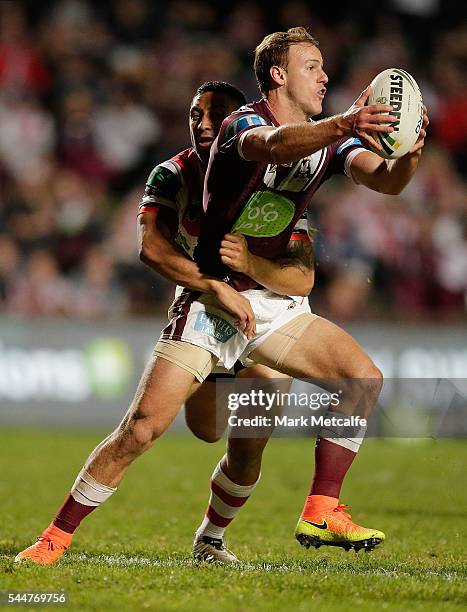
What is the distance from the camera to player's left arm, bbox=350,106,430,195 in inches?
198

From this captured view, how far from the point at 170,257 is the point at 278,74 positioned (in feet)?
3.25

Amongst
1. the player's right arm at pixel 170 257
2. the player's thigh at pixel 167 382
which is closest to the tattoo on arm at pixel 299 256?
the player's right arm at pixel 170 257

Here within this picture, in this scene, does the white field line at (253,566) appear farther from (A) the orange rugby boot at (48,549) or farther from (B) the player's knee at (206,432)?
(B) the player's knee at (206,432)

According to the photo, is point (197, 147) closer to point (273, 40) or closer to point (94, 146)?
point (273, 40)

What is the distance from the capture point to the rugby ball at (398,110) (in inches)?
188

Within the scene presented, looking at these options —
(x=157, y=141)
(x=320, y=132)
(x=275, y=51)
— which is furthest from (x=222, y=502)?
(x=157, y=141)

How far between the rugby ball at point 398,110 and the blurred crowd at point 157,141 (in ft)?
26.5

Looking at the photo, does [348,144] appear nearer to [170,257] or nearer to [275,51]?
[275,51]

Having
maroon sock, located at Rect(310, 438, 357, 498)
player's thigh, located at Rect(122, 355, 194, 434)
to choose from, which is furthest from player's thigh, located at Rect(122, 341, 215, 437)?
maroon sock, located at Rect(310, 438, 357, 498)

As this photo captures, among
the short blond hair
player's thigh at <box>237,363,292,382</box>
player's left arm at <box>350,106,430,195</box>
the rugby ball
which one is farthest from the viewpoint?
player's thigh at <box>237,363,292,382</box>

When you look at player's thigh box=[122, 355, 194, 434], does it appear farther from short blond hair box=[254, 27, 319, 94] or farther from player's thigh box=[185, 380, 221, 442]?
short blond hair box=[254, 27, 319, 94]

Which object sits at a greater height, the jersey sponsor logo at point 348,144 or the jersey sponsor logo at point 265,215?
the jersey sponsor logo at point 348,144

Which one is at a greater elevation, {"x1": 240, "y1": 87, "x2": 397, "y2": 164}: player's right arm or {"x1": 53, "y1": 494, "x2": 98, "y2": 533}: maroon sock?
{"x1": 240, "y1": 87, "x2": 397, "y2": 164}: player's right arm

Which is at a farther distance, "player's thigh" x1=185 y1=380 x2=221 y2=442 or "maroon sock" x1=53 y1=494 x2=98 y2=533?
"player's thigh" x1=185 y1=380 x2=221 y2=442
